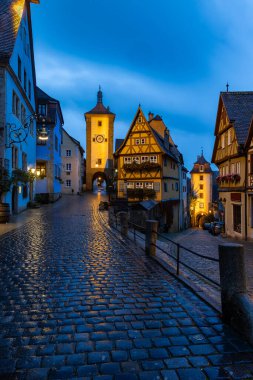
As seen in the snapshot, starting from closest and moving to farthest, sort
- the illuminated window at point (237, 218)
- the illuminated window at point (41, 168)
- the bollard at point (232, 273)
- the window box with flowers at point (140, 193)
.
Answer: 1. the bollard at point (232, 273)
2. the illuminated window at point (237, 218)
3. the window box with flowers at point (140, 193)
4. the illuminated window at point (41, 168)

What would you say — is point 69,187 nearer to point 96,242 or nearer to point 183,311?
point 96,242

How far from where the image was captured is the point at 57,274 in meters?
7.05

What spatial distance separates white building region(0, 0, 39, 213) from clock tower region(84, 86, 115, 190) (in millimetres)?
29602

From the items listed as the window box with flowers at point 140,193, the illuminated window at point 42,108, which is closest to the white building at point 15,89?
the illuminated window at point 42,108

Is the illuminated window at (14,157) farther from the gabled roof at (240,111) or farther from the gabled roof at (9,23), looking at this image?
the gabled roof at (240,111)

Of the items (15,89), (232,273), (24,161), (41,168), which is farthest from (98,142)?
(232,273)

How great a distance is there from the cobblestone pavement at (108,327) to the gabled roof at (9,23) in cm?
1659

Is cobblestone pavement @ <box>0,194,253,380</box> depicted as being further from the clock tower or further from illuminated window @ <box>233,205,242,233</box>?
the clock tower

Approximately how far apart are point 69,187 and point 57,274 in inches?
1805

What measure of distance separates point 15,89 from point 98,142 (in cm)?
3694

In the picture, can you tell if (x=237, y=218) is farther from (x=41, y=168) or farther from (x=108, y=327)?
(x=41, y=168)

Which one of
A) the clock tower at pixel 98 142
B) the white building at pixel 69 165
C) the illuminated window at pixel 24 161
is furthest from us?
the clock tower at pixel 98 142

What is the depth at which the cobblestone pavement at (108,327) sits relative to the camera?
3.35 m

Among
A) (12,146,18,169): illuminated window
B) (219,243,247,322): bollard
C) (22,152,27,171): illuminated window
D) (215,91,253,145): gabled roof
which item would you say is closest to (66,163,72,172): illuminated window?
(22,152,27,171): illuminated window
